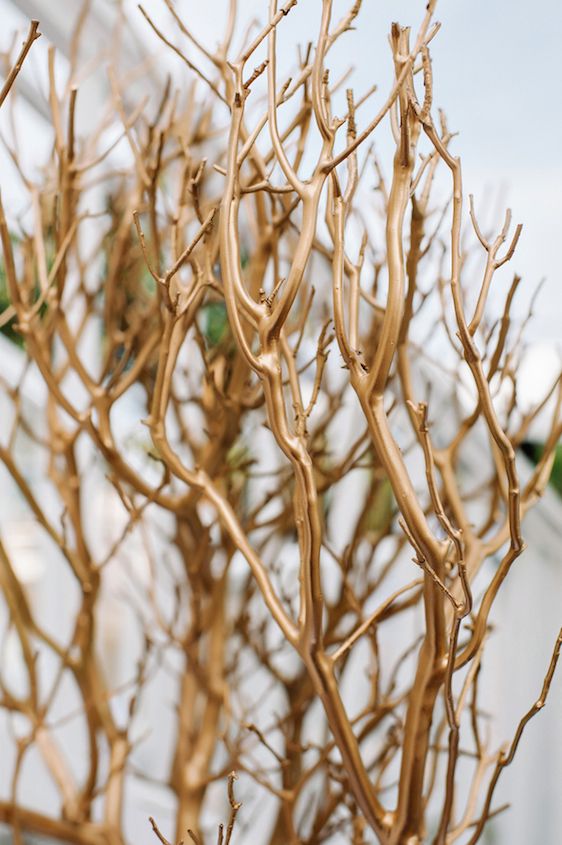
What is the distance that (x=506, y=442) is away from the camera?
54 centimetres

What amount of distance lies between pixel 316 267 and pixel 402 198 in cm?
93

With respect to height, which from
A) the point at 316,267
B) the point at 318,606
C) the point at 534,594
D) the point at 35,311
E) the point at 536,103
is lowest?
the point at 318,606

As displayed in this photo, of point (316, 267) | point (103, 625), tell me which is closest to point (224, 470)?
point (316, 267)

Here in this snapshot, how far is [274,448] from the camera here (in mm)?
1694

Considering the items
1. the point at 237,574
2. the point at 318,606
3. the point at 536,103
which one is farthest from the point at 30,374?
the point at 318,606

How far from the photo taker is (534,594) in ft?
4.99

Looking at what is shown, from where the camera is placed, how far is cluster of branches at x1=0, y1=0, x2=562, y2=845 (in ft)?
1.84

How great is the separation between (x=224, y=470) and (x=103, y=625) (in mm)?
1597

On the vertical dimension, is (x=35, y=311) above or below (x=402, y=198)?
above

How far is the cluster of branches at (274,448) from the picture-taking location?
56 centimetres

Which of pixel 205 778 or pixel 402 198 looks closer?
pixel 402 198

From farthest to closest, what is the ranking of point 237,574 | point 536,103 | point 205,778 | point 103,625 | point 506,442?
point 103,625 → point 237,574 → point 536,103 → point 205,778 → point 506,442

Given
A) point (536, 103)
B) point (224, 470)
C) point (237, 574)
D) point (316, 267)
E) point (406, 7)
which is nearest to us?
point (224, 470)

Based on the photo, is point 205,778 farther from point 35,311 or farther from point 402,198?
point 402,198
